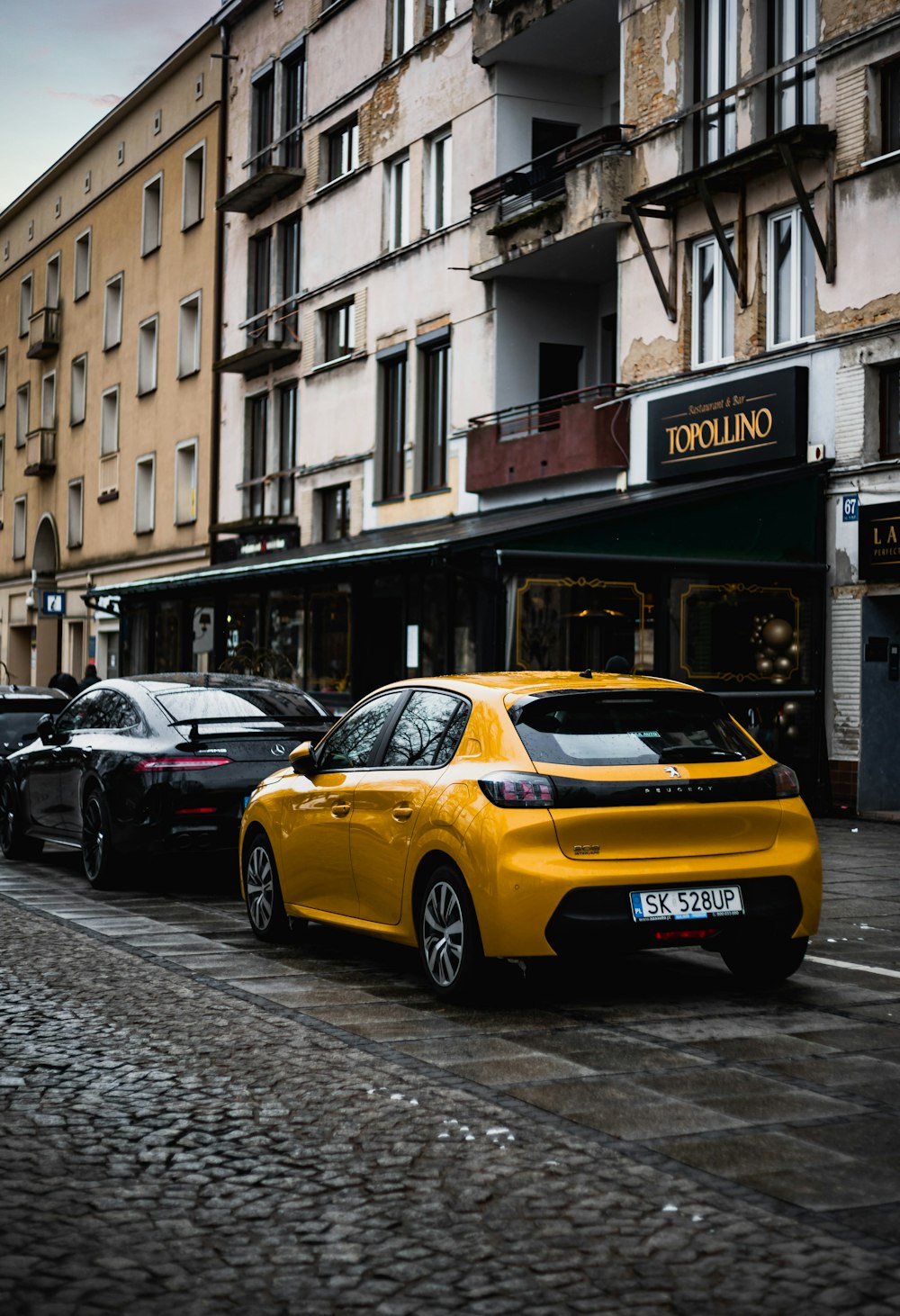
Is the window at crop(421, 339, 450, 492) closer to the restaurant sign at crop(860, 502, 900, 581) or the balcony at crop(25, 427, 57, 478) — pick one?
the restaurant sign at crop(860, 502, 900, 581)

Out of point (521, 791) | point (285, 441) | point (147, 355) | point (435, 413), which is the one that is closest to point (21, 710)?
point (435, 413)

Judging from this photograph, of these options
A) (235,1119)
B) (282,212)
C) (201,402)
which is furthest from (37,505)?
(235,1119)

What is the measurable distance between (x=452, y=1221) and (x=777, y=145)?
1722cm

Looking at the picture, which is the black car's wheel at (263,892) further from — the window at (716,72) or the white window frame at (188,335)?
the white window frame at (188,335)

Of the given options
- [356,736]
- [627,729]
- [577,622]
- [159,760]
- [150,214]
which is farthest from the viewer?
[150,214]

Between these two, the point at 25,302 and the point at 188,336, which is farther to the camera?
the point at 25,302

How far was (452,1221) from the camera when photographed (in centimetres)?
453

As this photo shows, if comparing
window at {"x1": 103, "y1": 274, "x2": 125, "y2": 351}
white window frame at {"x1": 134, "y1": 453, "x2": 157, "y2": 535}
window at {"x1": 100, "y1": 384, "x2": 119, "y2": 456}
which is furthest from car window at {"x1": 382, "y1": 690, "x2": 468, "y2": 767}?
window at {"x1": 103, "y1": 274, "x2": 125, "y2": 351}

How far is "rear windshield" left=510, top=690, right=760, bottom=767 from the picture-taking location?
25.3 feet

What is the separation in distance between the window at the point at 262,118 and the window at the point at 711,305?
15348mm

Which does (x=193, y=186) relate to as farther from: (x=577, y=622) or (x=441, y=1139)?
(x=441, y=1139)

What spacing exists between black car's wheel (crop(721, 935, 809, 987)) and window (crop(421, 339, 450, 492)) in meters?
20.0

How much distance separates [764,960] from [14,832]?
28.5 feet

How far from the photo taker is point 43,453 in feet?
159
